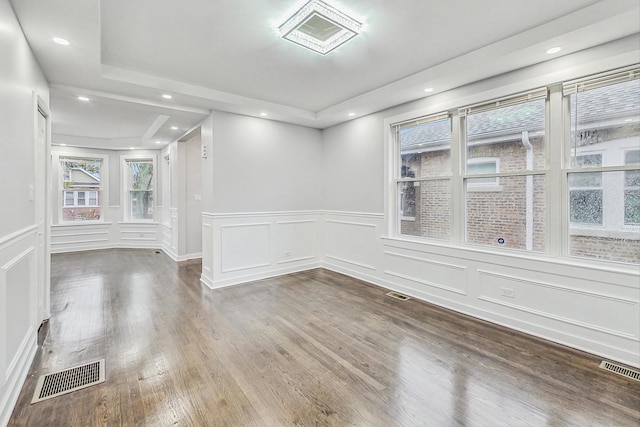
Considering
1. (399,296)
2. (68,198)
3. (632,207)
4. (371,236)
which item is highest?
(68,198)

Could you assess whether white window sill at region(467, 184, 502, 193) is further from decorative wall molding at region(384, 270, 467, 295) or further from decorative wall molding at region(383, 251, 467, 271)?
decorative wall molding at region(384, 270, 467, 295)

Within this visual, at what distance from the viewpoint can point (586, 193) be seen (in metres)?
2.62

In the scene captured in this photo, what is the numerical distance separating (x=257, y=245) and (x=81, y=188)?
556 centimetres

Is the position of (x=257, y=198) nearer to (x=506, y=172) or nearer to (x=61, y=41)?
(x=61, y=41)

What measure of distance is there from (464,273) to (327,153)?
9.82 feet

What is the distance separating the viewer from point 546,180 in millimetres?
2818

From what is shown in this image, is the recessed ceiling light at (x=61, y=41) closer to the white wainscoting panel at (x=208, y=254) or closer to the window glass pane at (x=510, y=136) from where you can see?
the white wainscoting panel at (x=208, y=254)

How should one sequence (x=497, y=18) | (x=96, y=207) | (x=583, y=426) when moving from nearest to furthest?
(x=583, y=426) < (x=497, y=18) < (x=96, y=207)

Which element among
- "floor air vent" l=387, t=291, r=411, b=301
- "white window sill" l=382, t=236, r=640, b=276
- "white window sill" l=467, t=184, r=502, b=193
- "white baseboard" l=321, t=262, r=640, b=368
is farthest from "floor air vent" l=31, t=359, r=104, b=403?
"white window sill" l=467, t=184, r=502, b=193

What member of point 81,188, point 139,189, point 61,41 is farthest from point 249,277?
point 81,188

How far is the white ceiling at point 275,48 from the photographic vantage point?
218 centimetres

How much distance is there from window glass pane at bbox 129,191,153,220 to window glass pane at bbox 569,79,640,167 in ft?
27.2

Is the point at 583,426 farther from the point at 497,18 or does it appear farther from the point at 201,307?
the point at 201,307

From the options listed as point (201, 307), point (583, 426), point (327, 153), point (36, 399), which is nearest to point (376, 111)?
point (327, 153)
